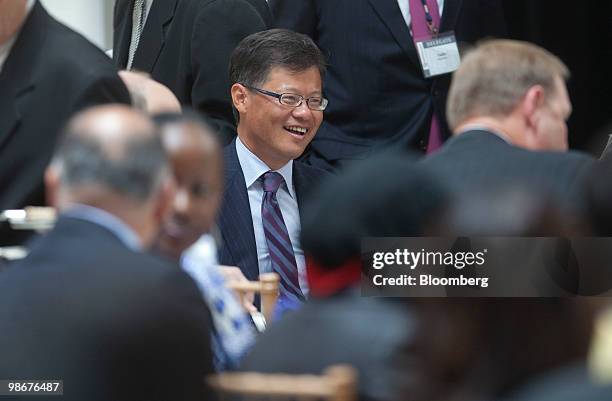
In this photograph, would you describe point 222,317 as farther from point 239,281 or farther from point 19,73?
point 19,73

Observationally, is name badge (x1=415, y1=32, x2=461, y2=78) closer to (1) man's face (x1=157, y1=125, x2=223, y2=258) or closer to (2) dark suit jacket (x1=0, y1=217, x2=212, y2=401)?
(1) man's face (x1=157, y1=125, x2=223, y2=258)

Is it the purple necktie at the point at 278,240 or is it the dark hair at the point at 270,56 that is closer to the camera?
the purple necktie at the point at 278,240

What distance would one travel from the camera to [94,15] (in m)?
7.12

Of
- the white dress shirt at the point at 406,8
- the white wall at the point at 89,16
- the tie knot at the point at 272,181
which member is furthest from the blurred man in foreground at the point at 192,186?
the white wall at the point at 89,16

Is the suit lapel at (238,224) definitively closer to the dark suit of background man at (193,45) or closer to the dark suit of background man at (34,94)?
the dark suit of background man at (193,45)

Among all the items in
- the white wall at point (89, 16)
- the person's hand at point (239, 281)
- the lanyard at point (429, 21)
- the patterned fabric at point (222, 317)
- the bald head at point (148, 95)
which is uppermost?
the bald head at point (148, 95)

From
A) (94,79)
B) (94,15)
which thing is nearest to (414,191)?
(94,79)

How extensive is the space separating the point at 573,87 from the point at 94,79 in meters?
3.19

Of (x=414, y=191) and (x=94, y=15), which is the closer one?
(x=414, y=191)

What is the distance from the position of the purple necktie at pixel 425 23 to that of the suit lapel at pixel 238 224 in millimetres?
1088

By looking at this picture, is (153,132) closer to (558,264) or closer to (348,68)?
(558,264)

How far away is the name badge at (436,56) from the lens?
17.9ft

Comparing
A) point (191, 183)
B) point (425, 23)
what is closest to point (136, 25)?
point (425, 23)

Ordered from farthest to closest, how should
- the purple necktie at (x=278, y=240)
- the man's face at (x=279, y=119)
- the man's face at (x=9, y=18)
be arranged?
the man's face at (x=279, y=119), the purple necktie at (x=278, y=240), the man's face at (x=9, y=18)
